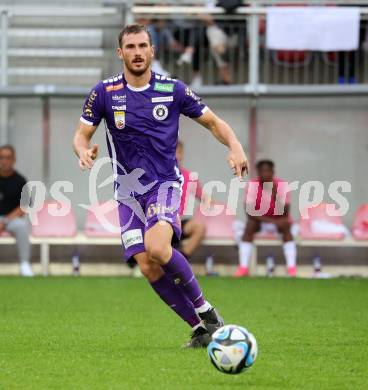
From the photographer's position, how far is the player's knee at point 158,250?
318 inches

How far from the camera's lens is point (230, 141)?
27.4 ft

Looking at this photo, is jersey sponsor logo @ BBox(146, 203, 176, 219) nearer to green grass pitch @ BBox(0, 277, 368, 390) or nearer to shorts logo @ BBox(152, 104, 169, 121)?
shorts logo @ BBox(152, 104, 169, 121)

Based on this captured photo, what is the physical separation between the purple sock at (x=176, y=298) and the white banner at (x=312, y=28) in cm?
904

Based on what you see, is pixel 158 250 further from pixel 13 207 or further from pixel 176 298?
pixel 13 207

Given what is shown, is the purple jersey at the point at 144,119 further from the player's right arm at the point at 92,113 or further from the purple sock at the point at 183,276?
the purple sock at the point at 183,276

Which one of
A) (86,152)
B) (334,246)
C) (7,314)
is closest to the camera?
(86,152)

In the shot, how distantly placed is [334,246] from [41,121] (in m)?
4.82

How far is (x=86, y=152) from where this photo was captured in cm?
802

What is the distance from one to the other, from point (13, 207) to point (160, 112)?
8.30 meters

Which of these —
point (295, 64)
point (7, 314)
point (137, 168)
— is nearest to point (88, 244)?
point (295, 64)

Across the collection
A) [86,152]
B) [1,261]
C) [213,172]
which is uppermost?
[86,152]

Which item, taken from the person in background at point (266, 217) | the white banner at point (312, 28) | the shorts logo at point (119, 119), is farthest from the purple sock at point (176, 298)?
the white banner at point (312, 28)

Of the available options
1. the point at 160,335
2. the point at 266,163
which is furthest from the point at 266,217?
the point at 160,335

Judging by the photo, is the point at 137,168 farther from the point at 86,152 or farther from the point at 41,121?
the point at 41,121
